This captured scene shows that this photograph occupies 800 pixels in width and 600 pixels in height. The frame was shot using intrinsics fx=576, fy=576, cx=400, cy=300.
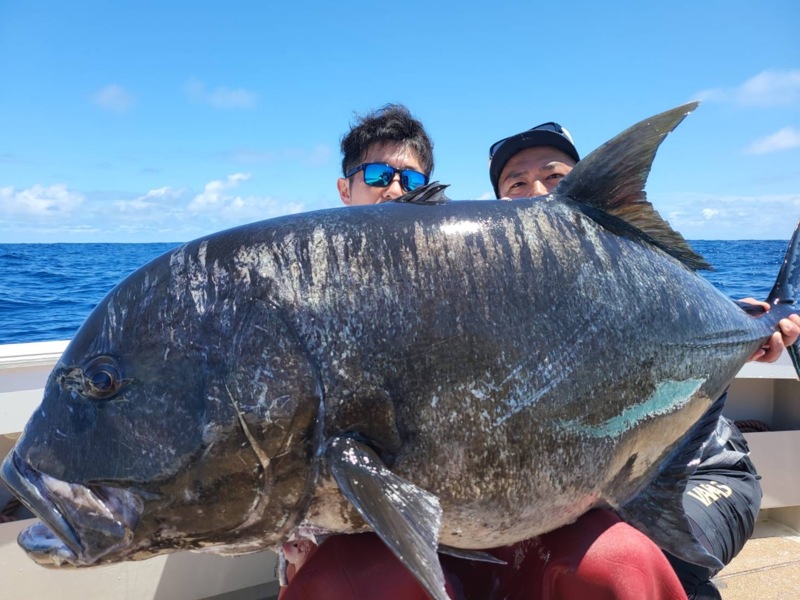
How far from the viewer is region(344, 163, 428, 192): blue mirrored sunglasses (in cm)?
354

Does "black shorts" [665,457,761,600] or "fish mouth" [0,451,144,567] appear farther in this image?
"black shorts" [665,457,761,600]

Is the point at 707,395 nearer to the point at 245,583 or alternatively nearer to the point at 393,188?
the point at 393,188

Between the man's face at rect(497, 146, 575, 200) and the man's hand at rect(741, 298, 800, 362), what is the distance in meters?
1.30

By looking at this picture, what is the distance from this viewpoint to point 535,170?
344cm

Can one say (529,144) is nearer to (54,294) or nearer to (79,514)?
(79,514)

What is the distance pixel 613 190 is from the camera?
5.98 feet

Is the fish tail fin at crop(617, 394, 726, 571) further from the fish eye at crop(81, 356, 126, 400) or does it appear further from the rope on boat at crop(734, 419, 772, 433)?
the rope on boat at crop(734, 419, 772, 433)

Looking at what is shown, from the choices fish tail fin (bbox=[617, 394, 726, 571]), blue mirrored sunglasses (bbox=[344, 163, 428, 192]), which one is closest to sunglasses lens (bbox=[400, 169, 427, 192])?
blue mirrored sunglasses (bbox=[344, 163, 428, 192])

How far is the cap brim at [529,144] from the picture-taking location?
3416 millimetres

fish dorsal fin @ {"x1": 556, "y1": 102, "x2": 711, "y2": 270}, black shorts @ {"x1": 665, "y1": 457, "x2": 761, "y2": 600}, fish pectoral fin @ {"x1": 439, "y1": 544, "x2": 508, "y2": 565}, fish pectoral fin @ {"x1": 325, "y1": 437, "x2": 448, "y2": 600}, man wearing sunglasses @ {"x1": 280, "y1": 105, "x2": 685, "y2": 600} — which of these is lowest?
black shorts @ {"x1": 665, "y1": 457, "x2": 761, "y2": 600}

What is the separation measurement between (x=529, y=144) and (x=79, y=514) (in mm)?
3015

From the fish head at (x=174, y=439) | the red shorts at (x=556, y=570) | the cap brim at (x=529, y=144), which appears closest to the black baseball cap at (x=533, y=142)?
the cap brim at (x=529, y=144)

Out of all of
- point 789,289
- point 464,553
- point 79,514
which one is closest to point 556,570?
point 464,553

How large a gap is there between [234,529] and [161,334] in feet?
1.61
